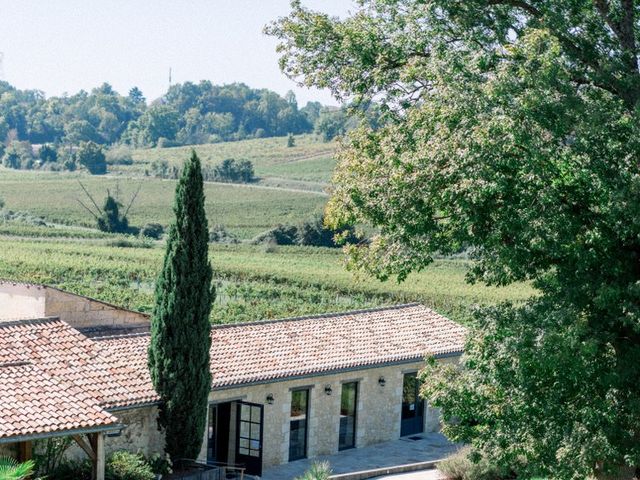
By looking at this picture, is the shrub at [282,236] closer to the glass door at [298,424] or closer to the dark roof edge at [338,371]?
the dark roof edge at [338,371]

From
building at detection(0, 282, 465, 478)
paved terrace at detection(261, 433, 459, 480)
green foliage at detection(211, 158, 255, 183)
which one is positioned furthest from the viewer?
green foliage at detection(211, 158, 255, 183)

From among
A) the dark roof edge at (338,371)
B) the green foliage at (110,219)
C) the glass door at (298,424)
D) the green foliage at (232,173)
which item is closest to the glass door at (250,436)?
the dark roof edge at (338,371)

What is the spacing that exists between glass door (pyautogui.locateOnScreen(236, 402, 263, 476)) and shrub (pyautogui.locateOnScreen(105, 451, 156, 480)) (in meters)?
3.63

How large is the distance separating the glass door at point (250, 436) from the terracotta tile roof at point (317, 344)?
0.73 m

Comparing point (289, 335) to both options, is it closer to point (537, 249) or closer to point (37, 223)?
point (537, 249)

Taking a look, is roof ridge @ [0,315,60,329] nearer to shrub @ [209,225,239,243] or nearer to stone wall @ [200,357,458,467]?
stone wall @ [200,357,458,467]

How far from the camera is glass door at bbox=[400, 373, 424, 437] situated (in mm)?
28306

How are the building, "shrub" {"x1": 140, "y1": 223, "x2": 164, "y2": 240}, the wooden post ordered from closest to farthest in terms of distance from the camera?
the wooden post
the building
"shrub" {"x1": 140, "y1": 223, "x2": 164, "y2": 240}

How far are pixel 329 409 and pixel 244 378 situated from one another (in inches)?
126

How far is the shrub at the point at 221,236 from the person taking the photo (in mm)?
76500

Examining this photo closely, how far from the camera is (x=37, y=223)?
78.8 meters

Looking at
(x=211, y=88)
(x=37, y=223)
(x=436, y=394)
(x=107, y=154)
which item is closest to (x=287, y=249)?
(x=37, y=223)

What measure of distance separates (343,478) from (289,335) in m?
5.57

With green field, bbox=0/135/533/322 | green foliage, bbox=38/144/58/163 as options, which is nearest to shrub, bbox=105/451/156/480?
green field, bbox=0/135/533/322
